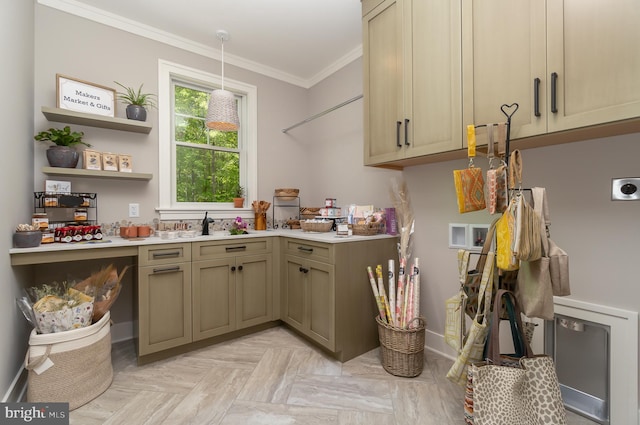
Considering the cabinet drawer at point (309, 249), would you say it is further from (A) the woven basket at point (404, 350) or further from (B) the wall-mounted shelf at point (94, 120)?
(B) the wall-mounted shelf at point (94, 120)

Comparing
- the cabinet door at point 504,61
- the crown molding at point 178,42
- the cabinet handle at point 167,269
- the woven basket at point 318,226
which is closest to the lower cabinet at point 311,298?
the woven basket at point 318,226

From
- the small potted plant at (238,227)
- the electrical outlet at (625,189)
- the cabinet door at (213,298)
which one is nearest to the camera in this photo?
the electrical outlet at (625,189)

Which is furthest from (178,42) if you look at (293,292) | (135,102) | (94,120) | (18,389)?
(18,389)

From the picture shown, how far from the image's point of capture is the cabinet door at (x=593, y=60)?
3.55ft

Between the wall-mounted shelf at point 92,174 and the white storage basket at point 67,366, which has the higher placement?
the wall-mounted shelf at point 92,174

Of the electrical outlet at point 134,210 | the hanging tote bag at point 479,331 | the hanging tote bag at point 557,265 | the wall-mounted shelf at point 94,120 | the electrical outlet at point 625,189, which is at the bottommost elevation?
the hanging tote bag at point 479,331

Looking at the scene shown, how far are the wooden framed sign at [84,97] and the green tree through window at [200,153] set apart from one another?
22.1 inches

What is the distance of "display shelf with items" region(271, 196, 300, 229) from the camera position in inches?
129

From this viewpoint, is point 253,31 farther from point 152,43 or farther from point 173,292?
point 173,292

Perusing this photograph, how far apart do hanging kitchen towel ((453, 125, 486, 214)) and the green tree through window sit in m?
2.39

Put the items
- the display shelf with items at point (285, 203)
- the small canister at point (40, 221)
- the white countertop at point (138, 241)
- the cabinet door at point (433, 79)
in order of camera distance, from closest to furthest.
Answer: the cabinet door at point (433, 79) → the white countertop at point (138, 241) → the small canister at point (40, 221) → the display shelf with items at point (285, 203)

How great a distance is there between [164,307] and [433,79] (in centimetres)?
240

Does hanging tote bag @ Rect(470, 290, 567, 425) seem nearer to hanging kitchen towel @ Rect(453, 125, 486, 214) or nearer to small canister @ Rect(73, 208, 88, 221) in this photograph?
hanging kitchen towel @ Rect(453, 125, 486, 214)

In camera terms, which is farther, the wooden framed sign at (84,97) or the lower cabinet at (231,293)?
the lower cabinet at (231,293)
